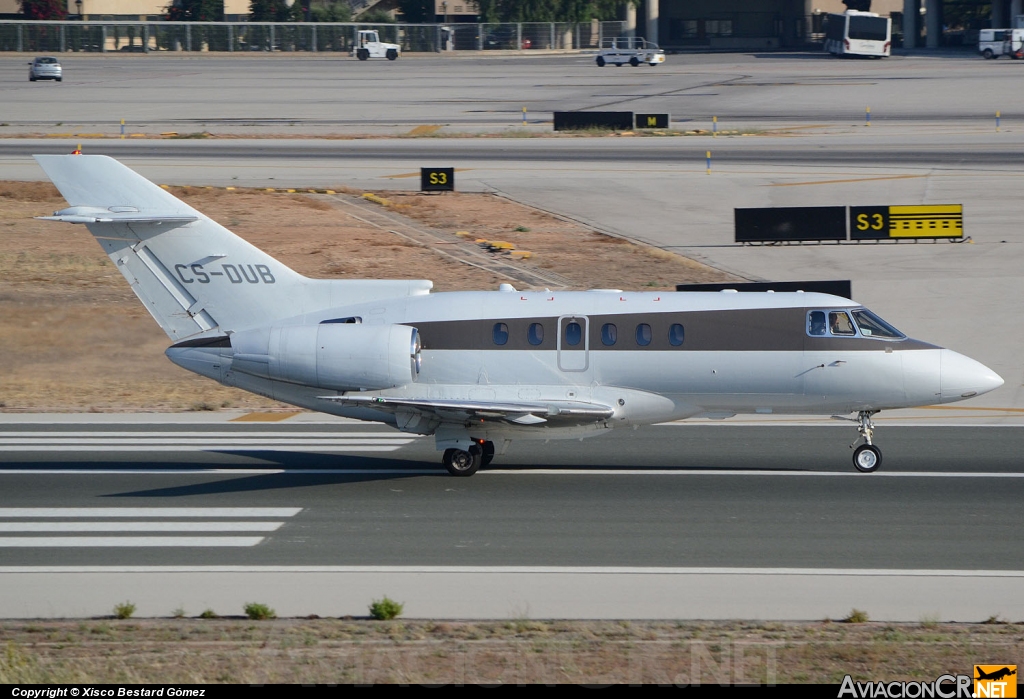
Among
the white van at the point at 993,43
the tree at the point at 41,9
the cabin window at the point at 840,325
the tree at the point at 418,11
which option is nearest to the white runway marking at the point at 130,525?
the cabin window at the point at 840,325

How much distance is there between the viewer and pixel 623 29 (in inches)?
5576

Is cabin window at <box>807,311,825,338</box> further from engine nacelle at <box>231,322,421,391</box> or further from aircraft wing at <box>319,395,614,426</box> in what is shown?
engine nacelle at <box>231,322,421,391</box>

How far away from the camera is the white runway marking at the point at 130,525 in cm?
1667

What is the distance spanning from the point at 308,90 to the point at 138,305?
216 feet

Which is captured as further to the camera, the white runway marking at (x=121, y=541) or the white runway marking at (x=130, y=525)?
the white runway marking at (x=130, y=525)

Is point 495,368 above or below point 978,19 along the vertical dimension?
below

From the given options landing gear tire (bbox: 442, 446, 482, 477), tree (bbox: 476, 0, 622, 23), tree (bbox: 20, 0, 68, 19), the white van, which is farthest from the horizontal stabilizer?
tree (bbox: 20, 0, 68, 19)

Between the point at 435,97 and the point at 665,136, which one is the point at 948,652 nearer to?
the point at 665,136

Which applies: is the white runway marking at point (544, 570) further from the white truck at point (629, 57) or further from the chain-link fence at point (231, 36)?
the chain-link fence at point (231, 36)

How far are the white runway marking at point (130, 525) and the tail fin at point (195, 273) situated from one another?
364 cm

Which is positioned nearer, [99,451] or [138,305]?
[99,451]

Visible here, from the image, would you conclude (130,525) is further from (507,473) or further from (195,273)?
(507,473)

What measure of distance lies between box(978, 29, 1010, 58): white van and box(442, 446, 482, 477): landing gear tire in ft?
358

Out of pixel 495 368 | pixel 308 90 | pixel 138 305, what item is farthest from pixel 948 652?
pixel 308 90
